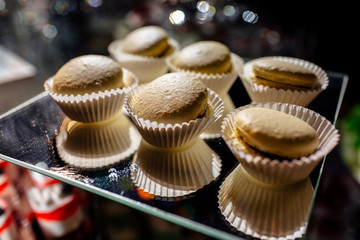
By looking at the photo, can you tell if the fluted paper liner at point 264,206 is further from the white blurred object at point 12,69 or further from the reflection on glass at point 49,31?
the reflection on glass at point 49,31

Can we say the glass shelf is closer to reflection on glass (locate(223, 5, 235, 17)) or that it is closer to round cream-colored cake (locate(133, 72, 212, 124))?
round cream-colored cake (locate(133, 72, 212, 124))

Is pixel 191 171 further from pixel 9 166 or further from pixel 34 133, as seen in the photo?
pixel 9 166

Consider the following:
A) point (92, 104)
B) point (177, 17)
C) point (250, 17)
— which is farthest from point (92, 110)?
point (250, 17)

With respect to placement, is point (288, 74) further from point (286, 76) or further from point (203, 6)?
point (203, 6)

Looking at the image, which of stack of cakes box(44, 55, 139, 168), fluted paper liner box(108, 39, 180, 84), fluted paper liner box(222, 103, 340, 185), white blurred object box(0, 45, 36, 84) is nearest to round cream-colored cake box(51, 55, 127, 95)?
stack of cakes box(44, 55, 139, 168)


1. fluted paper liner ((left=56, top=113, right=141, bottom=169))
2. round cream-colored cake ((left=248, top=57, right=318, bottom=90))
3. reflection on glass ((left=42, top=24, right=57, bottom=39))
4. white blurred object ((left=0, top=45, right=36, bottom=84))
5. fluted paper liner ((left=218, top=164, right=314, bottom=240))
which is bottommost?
white blurred object ((left=0, top=45, right=36, bottom=84))
